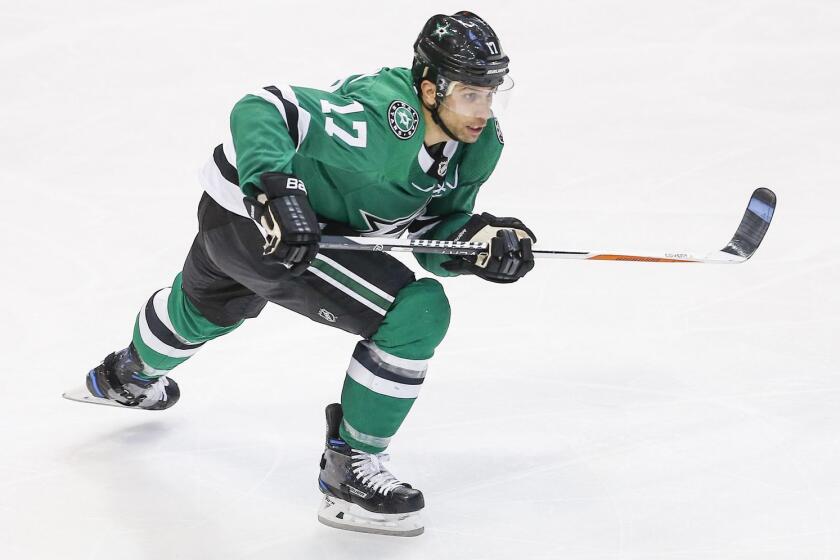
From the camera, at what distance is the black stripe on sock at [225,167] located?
2.67m

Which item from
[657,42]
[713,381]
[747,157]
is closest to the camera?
[713,381]

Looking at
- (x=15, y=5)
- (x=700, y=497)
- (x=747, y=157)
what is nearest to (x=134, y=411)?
(x=700, y=497)

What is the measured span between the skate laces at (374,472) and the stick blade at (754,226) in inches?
49.9

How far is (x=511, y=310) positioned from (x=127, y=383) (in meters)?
1.23

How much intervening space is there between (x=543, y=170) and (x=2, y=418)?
238cm

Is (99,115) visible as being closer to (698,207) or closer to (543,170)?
(543,170)

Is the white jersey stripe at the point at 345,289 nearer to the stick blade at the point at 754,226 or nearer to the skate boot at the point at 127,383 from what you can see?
the skate boot at the point at 127,383

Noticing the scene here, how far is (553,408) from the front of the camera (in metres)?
3.25

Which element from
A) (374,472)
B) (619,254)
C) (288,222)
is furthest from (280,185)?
(619,254)

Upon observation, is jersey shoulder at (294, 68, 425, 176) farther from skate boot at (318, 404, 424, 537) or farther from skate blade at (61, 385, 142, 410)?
skate blade at (61, 385, 142, 410)

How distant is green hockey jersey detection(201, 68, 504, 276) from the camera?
247cm

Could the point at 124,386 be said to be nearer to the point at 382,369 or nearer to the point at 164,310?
the point at 164,310

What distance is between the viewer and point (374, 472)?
2.67 m

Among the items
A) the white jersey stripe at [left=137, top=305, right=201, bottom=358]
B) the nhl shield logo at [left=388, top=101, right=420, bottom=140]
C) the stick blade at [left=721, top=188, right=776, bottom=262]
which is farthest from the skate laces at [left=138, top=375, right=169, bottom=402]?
the stick blade at [left=721, top=188, right=776, bottom=262]
